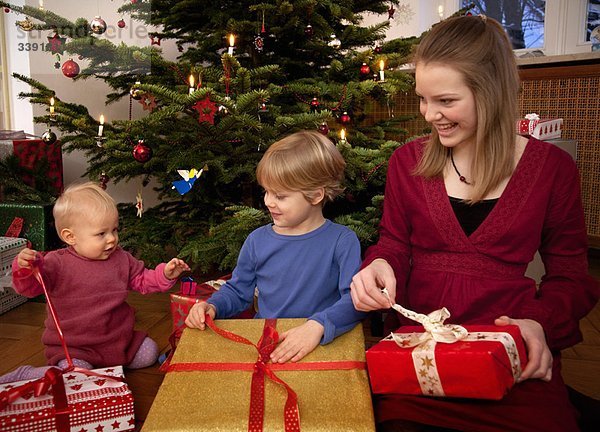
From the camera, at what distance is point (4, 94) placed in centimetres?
330

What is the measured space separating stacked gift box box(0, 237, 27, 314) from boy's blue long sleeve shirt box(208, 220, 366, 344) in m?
0.97

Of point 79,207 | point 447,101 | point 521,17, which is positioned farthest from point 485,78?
point 521,17

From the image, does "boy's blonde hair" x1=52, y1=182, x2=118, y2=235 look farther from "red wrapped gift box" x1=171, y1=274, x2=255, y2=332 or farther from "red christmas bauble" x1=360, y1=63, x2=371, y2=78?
"red christmas bauble" x1=360, y1=63, x2=371, y2=78

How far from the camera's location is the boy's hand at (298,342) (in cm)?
98

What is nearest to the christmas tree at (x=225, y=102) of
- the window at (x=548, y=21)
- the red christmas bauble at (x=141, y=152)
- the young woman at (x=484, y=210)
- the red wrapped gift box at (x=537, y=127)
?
the red christmas bauble at (x=141, y=152)

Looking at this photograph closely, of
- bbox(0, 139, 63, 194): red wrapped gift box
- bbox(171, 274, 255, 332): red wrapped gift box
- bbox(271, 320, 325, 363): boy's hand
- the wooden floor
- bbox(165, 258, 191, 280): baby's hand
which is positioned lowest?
the wooden floor

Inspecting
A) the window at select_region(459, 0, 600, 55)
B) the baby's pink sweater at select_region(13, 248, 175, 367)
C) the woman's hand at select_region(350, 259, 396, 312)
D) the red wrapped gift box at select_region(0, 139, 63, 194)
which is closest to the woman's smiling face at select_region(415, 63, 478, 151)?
the woman's hand at select_region(350, 259, 396, 312)

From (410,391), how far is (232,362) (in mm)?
319

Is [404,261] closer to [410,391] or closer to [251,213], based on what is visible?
[410,391]

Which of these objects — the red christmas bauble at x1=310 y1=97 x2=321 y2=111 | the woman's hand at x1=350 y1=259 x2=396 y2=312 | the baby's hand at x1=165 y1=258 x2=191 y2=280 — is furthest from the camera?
the red christmas bauble at x1=310 y1=97 x2=321 y2=111

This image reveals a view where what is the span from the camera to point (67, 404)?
1084 mm

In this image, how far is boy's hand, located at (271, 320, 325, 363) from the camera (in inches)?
38.8

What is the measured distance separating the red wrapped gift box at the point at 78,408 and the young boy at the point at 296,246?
27cm

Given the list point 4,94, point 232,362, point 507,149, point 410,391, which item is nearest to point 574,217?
point 507,149
